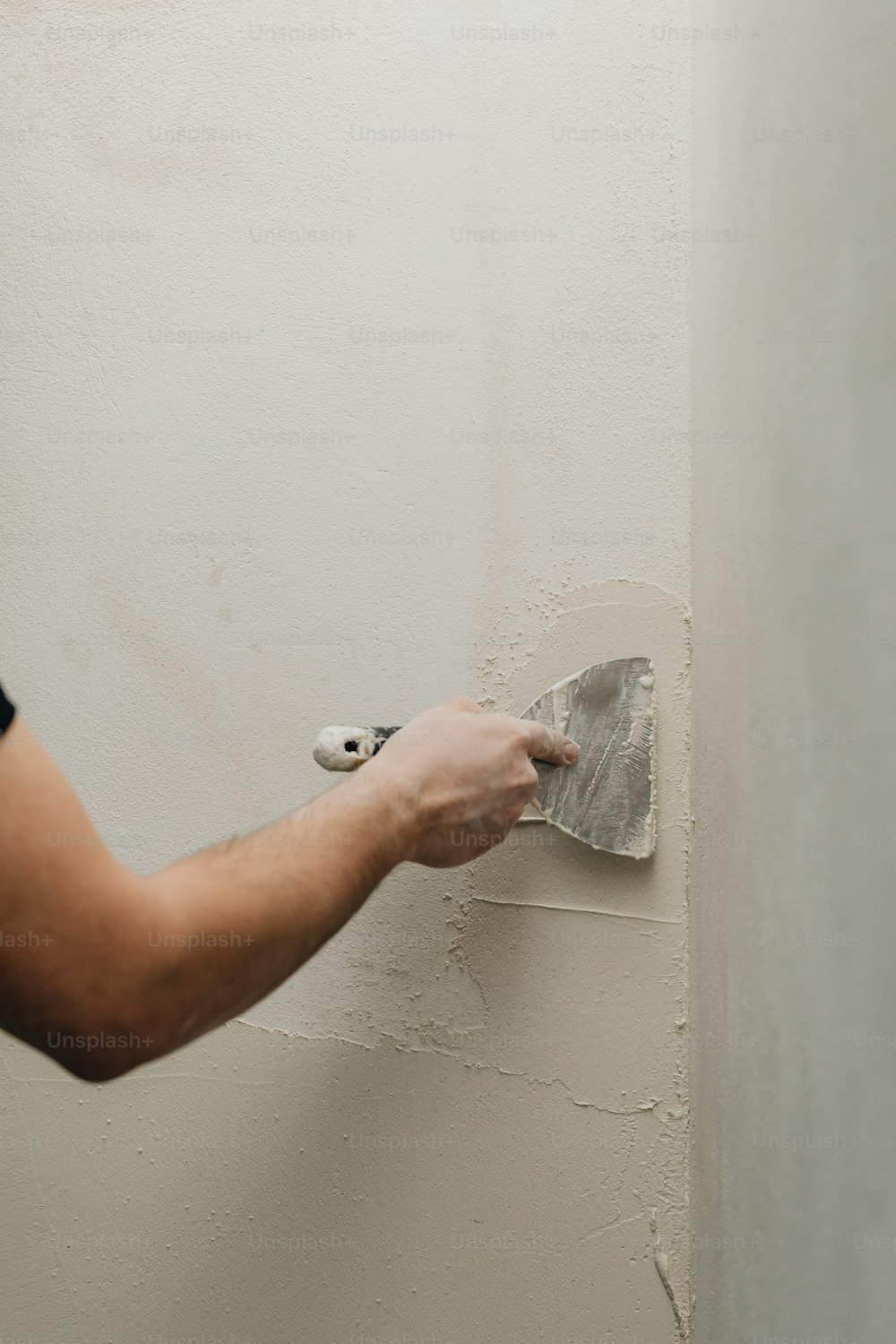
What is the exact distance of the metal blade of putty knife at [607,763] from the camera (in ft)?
3.96

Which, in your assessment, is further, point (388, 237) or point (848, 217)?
point (388, 237)

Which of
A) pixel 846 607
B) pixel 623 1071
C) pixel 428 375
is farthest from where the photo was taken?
pixel 428 375

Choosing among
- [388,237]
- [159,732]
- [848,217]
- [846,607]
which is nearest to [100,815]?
[159,732]

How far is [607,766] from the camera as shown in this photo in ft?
3.98

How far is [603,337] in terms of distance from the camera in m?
1.29

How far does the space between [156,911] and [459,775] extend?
0.40 metres

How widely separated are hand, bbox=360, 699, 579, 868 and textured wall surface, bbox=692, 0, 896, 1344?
0.23 meters

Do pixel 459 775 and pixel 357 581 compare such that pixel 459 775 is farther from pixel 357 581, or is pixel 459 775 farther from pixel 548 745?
pixel 357 581

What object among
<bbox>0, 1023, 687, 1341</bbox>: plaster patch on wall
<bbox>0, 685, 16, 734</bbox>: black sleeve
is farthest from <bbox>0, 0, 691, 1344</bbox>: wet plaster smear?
<bbox>0, 685, 16, 734</bbox>: black sleeve

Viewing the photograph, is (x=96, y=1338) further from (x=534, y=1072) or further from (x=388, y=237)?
(x=388, y=237)

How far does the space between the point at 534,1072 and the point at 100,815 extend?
25.1 inches

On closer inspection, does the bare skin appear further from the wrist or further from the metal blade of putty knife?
the metal blade of putty knife

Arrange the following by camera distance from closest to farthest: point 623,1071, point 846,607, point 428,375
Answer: point 846,607, point 623,1071, point 428,375

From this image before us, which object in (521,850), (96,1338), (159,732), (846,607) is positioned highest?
(846,607)
